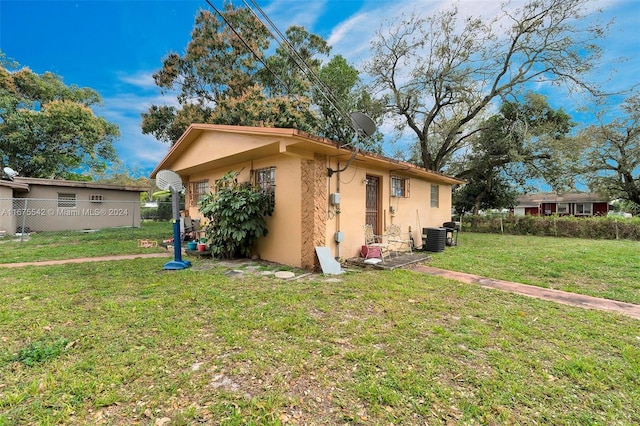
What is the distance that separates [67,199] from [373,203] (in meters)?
15.7

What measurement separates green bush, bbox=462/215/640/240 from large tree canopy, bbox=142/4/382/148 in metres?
9.73

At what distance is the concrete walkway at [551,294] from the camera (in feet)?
13.0

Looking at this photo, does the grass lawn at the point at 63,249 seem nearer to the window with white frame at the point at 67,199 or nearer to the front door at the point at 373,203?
the window with white frame at the point at 67,199

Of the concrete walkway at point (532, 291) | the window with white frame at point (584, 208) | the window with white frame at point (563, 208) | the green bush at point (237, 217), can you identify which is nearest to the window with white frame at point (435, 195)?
the concrete walkway at point (532, 291)

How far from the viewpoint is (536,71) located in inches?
598

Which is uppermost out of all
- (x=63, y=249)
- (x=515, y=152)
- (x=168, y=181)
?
(x=515, y=152)

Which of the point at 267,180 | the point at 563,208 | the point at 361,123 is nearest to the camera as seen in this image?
the point at 361,123

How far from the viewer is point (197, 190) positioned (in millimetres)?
10789

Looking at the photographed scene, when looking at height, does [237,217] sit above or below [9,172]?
below

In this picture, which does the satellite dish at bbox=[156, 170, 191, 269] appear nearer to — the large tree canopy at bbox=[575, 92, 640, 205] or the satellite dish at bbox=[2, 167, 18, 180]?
the satellite dish at bbox=[2, 167, 18, 180]

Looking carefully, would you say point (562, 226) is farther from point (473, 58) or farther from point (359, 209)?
point (359, 209)

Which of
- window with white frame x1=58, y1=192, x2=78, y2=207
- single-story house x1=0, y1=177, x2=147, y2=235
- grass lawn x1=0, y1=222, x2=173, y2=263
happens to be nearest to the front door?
grass lawn x1=0, y1=222, x2=173, y2=263

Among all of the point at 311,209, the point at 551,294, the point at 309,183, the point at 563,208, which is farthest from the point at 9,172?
the point at 563,208

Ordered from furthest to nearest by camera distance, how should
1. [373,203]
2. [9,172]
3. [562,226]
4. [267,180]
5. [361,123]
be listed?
[562,226] < [9,172] < [373,203] < [267,180] < [361,123]
